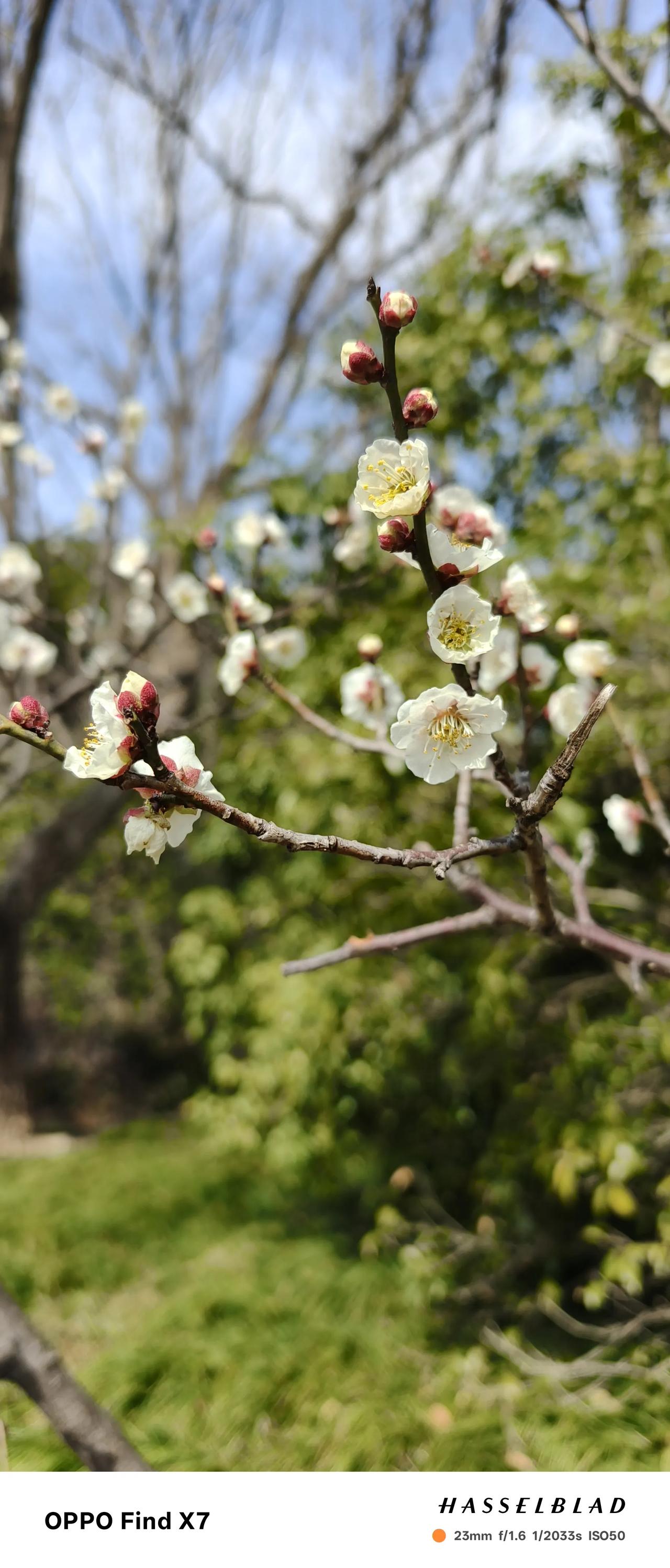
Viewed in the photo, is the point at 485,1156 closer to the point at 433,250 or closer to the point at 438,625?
the point at 438,625

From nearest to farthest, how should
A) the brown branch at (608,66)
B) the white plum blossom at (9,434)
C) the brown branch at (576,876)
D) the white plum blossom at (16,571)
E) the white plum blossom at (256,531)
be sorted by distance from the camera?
the brown branch at (576,876)
the brown branch at (608,66)
the white plum blossom at (256,531)
the white plum blossom at (16,571)
the white plum blossom at (9,434)

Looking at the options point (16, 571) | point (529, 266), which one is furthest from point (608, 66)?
point (16, 571)

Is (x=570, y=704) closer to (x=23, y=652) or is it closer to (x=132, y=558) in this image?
(x=132, y=558)

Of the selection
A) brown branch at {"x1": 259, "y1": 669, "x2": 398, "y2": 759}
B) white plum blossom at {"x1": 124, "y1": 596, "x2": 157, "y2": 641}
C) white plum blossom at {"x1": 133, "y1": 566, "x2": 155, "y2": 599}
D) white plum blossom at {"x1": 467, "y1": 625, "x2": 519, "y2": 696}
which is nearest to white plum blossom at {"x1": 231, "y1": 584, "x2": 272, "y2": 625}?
brown branch at {"x1": 259, "y1": 669, "x2": 398, "y2": 759}

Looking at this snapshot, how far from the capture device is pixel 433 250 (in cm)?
449

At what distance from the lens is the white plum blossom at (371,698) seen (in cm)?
147

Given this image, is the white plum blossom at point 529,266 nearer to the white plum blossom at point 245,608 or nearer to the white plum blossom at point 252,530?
the white plum blossom at point 252,530

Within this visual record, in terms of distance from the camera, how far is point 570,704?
1.50 meters

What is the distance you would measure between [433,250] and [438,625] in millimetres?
4416

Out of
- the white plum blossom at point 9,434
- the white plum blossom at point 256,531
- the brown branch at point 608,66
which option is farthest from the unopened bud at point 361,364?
the white plum blossom at point 9,434

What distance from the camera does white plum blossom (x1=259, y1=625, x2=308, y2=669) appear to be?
2273 millimetres

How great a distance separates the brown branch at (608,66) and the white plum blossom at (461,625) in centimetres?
131

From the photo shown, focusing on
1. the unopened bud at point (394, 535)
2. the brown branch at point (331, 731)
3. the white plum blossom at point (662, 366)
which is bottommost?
the unopened bud at point (394, 535)
